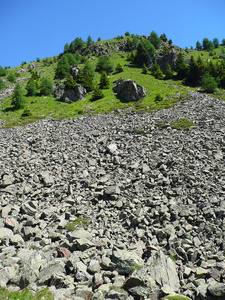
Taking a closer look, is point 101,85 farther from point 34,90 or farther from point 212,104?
point 212,104

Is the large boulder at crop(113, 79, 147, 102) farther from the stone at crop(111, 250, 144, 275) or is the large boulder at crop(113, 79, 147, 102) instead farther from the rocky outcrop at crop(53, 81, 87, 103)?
the stone at crop(111, 250, 144, 275)

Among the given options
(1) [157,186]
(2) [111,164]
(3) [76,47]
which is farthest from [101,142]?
(3) [76,47]

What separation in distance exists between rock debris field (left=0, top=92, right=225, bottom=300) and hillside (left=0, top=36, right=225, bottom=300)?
0.19 ft

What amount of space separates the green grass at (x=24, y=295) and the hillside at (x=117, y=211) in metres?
0.03

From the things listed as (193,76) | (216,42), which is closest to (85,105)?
(193,76)

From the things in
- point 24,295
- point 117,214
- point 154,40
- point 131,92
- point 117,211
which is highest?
point 154,40

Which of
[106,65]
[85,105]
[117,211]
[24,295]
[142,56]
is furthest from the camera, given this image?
[142,56]

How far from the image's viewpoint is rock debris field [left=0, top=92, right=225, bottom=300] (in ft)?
24.2

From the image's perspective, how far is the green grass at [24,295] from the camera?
5805mm

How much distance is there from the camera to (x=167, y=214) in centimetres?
1159

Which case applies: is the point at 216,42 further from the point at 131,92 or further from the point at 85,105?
the point at 85,105

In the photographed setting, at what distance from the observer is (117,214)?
1256 centimetres

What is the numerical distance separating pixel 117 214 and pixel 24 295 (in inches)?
290

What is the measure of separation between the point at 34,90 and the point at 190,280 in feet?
211
